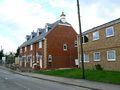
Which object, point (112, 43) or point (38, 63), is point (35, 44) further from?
point (112, 43)

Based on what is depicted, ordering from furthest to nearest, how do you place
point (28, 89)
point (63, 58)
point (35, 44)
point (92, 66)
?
point (35, 44)
point (63, 58)
point (92, 66)
point (28, 89)

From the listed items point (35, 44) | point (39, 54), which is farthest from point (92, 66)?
point (35, 44)

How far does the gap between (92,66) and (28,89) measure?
Result: 2200 cm

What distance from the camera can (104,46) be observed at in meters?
36.0

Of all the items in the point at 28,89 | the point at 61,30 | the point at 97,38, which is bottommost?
the point at 28,89

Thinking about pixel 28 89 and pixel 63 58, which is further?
pixel 63 58

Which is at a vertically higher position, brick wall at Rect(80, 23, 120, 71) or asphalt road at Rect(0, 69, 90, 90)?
brick wall at Rect(80, 23, 120, 71)

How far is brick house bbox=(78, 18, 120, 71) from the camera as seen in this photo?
33.2 meters

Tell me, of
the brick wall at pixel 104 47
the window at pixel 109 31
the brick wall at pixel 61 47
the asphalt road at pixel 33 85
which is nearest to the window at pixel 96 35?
the brick wall at pixel 104 47

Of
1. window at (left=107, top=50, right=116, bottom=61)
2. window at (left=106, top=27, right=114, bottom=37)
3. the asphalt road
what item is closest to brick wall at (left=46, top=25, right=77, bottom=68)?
window at (left=107, top=50, right=116, bottom=61)

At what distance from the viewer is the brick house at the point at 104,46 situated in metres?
33.2

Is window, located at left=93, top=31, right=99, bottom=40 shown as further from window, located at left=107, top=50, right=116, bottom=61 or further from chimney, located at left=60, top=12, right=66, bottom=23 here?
chimney, located at left=60, top=12, right=66, bottom=23

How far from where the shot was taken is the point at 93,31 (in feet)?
128

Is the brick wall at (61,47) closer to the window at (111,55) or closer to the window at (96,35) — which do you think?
the window at (96,35)
